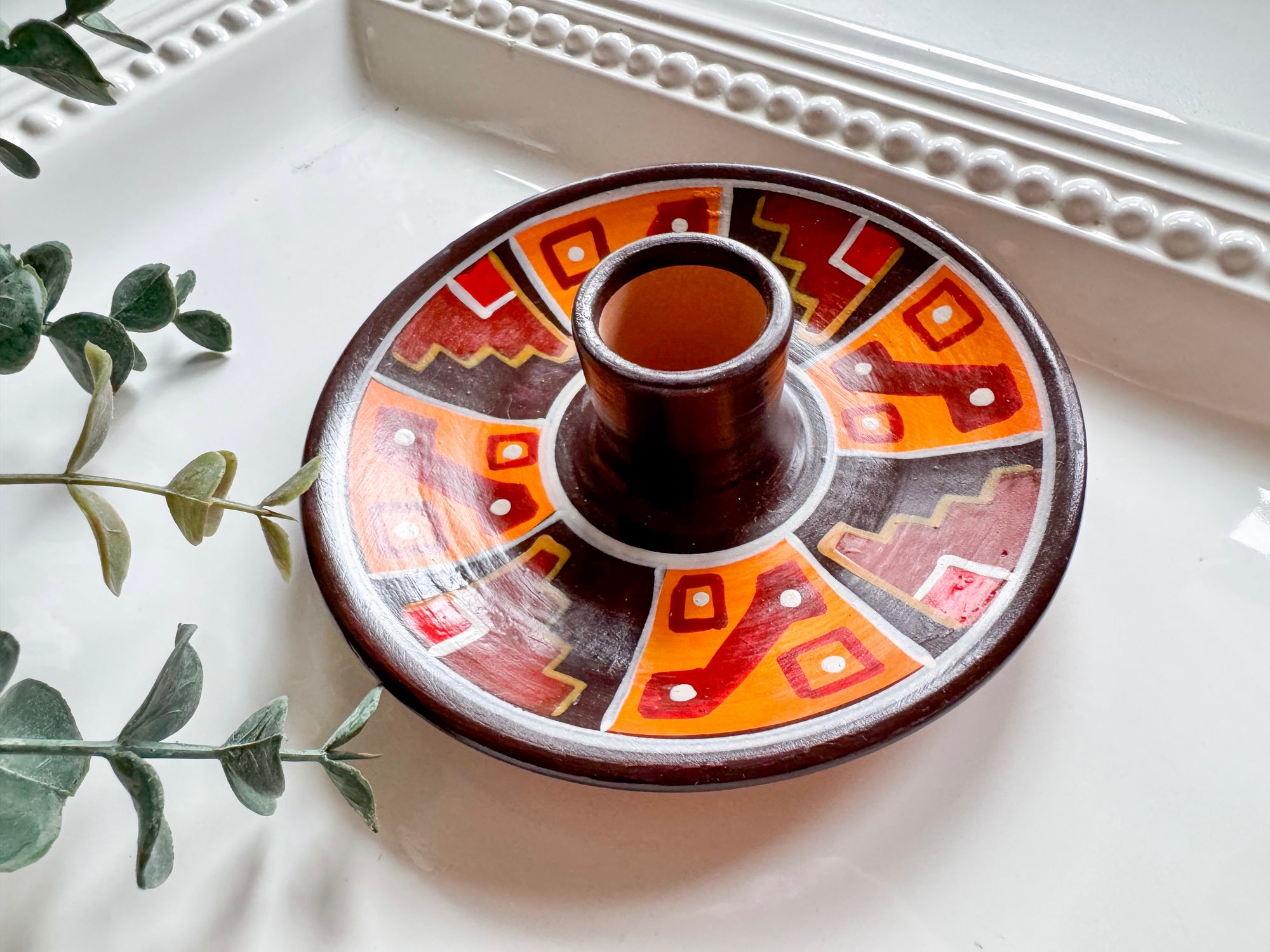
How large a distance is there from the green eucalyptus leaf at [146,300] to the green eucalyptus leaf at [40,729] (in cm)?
27

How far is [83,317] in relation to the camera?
517 mm

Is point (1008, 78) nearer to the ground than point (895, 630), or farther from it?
farther from it

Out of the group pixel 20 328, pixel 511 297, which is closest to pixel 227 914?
pixel 20 328

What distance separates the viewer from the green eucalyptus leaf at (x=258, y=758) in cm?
35

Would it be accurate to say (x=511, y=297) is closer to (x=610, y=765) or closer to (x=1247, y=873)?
(x=610, y=765)

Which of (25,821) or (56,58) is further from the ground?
(56,58)

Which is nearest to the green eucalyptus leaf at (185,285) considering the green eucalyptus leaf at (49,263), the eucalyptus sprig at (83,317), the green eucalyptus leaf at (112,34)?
the eucalyptus sprig at (83,317)

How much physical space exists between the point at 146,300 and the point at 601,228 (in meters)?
0.25

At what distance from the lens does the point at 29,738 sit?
33 centimetres

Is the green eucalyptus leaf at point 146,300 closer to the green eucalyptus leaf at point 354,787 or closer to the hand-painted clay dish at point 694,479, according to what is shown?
the hand-painted clay dish at point 694,479

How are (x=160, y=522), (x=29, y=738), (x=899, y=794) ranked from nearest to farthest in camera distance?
1. (x=29, y=738)
2. (x=899, y=794)
3. (x=160, y=522)

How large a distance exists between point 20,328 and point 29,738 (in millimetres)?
139

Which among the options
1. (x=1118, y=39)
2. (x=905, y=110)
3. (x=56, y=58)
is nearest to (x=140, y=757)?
(x=56, y=58)

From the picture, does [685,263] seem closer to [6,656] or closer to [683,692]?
[683,692]
